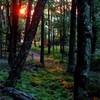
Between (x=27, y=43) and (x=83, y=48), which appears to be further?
(x=27, y=43)

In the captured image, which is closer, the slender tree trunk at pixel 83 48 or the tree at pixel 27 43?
the slender tree trunk at pixel 83 48

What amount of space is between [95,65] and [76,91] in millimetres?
19091

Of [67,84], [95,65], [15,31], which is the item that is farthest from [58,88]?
[95,65]

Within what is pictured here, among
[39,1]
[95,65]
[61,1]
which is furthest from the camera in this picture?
[61,1]

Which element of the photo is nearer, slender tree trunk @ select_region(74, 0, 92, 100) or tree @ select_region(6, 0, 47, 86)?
slender tree trunk @ select_region(74, 0, 92, 100)

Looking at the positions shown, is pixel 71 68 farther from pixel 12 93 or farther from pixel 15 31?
pixel 12 93

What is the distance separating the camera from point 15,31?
61.7ft

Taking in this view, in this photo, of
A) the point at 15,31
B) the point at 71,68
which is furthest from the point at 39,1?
the point at 71,68

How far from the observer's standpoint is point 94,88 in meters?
15.5

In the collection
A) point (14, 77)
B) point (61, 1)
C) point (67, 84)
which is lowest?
point (67, 84)

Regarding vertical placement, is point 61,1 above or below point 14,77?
above

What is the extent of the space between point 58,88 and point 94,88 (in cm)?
197

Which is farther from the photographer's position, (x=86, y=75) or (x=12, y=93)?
(x=12, y=93)

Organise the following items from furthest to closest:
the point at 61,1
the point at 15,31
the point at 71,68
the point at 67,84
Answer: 1. the point at 61,1
2. the point at 71,68
3. the point at 15,31
4. the point at 67,84
